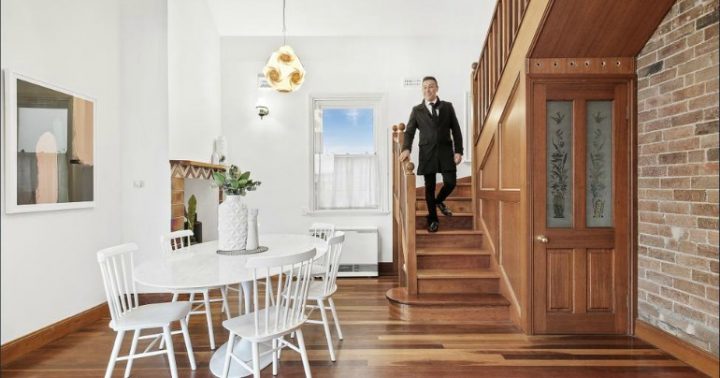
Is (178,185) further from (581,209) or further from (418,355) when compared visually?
(581,209)

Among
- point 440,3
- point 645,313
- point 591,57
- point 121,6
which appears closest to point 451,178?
point 591,57

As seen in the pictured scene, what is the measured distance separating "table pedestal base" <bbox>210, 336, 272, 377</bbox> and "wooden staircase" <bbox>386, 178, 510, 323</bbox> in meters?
1.39

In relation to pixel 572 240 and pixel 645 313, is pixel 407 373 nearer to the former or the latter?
pixel 572 240

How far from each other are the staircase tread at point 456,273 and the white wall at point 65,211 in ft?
10.2

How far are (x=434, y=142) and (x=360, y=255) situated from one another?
78.9 inches

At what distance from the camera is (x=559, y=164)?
10.9 feet

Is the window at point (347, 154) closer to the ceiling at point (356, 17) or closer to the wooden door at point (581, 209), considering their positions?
the ceiling at point (356, 17)

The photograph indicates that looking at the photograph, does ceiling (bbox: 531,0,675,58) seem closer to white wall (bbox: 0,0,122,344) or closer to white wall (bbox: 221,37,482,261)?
white wall (bbox: 221,37,482,261)

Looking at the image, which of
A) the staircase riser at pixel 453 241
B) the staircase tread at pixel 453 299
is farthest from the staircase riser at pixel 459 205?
the staircase tread at pixel 453 299

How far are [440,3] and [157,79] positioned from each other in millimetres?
3608

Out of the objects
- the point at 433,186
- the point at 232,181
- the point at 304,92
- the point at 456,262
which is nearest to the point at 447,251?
the point at 456,262

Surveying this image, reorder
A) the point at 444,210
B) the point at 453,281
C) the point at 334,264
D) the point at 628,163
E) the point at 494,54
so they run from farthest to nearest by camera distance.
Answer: the point at 444,210
the point at 494,54
the point at 453,281
the point at 628,163
the point at 334,264

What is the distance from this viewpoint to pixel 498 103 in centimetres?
387

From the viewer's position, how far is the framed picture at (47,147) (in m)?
2.93
